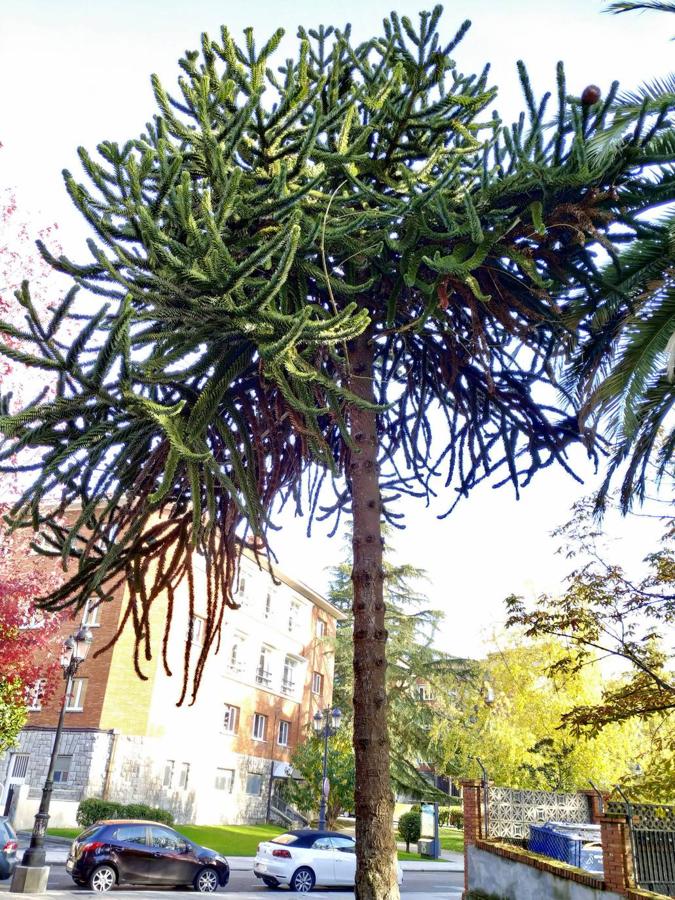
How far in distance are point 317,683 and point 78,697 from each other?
18305 mm

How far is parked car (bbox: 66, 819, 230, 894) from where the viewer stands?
1460 centimetres

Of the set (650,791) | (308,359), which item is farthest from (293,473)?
(650,791)

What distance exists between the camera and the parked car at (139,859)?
14.6 metres

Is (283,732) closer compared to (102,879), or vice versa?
(102,879)

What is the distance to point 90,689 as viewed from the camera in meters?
27.2

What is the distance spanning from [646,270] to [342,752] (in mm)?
30351

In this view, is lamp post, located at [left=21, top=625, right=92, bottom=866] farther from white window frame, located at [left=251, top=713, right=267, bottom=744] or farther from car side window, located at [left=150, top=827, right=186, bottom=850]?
white window frame, located at [left=251, top=713, right=267, bottom=744]

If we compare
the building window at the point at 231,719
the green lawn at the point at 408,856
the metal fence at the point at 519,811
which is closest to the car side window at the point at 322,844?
the metal fence at the point at 519,811

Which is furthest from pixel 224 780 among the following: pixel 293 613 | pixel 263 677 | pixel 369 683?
pixel 369 683

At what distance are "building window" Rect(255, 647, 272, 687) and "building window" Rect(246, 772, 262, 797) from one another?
4184 millimetres

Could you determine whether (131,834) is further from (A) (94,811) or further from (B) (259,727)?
(B) (259,727)

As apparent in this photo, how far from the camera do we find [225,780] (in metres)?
32.2

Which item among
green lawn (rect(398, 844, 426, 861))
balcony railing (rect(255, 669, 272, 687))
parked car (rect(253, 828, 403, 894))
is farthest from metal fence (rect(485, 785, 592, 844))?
balcony railing (rect(255, 669, 272, 687))

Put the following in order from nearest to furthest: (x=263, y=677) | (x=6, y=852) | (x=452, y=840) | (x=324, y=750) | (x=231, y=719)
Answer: (x=6, y=852), (x=324, y=750), (x=231, y=719), (x=263, y=677), (x=452, y=840)
